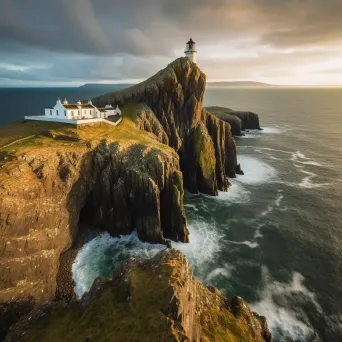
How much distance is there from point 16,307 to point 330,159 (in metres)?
115

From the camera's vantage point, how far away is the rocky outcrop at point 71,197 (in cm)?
3716

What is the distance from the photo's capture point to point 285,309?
37594 millimetres

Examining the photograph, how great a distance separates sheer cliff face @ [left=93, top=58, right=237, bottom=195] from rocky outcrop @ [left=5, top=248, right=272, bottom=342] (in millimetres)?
51156

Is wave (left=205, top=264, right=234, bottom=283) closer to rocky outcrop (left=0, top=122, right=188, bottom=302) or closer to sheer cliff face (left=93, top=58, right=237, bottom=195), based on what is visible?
rocky outcrop (left=0, top=122, right=188, bottom=302)

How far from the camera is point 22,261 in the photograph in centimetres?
3691

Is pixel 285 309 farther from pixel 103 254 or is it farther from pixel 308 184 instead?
pixel 308 184

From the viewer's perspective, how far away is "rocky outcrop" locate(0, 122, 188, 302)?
3716 cm

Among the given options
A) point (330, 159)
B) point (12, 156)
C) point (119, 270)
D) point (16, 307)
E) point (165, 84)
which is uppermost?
point (165, 84)

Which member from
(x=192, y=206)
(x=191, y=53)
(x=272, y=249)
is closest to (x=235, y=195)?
(x=192, y=206)

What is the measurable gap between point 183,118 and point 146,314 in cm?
7113

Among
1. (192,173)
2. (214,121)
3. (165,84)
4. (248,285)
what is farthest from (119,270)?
(214,121)

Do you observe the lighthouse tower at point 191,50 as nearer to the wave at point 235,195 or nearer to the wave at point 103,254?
the wave at point 235,195

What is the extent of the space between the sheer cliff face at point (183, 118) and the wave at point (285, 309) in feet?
127

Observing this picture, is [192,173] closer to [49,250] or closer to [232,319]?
[49,250]
